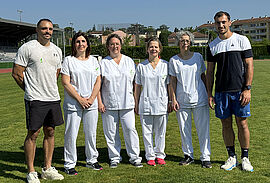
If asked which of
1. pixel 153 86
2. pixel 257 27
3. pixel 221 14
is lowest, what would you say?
pixel 153 86

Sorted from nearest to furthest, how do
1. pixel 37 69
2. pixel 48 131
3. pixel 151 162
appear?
1. pixel 37 69
2. pixel 48 131
3. pixel 151 162

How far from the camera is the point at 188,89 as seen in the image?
4.63m

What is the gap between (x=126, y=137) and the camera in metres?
4.88

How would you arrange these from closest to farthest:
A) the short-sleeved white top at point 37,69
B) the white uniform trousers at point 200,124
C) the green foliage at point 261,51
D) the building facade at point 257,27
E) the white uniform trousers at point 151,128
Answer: the short-sleeved white top at point 37,69 < the white uniform trousers at point 200,124 < the white uniform trousers at point 151,128 < the green foliage at point 261,51 < the building facade at point 257,27

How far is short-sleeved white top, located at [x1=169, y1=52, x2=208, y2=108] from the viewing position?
15.1ft

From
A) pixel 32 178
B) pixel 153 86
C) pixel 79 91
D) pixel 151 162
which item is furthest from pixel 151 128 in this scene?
pixel 32 178

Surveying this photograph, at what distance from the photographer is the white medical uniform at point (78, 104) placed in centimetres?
439

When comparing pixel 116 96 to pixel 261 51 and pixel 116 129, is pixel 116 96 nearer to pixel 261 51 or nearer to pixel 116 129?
pixel 116 129

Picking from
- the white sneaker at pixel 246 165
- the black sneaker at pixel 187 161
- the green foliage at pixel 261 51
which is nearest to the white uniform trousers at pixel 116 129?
the black sneaker at pixel 187 161

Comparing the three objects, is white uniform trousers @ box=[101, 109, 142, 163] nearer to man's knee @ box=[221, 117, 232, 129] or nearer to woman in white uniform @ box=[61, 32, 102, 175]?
woman in white uniform @ box=[61, 32, 102, 175]

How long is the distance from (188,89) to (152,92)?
21.0 inches

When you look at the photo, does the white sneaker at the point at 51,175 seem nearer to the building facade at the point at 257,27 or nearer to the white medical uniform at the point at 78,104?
the white medical uniform at the point at 78,104

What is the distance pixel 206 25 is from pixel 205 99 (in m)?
155

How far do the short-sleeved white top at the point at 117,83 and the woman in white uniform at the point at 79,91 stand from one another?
16cm
